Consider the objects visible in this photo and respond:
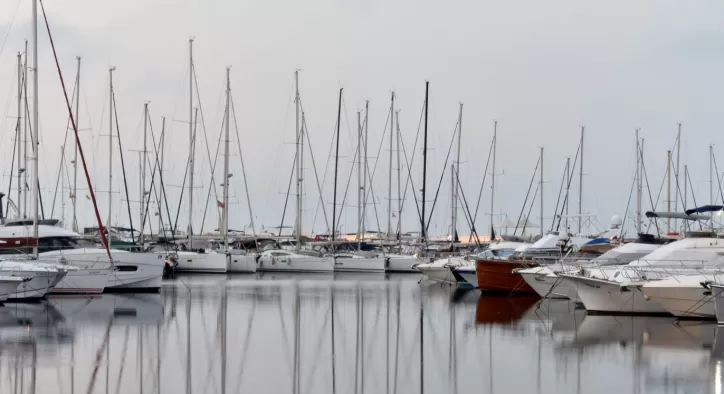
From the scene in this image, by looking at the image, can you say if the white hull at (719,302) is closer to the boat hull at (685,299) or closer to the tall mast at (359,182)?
the boat hull at (685,299)

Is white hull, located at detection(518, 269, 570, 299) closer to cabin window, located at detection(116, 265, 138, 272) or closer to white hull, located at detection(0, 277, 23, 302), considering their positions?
cabin window, located at detection(116, 265, 138, 272)

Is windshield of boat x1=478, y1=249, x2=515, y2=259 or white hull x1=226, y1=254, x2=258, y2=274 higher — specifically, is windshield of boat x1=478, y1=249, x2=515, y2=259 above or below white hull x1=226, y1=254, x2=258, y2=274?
above

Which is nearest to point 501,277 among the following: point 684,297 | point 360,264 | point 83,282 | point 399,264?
point 684,297

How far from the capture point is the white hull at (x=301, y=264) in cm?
6450

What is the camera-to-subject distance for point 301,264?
64.7m

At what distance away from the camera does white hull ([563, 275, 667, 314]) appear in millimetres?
30156

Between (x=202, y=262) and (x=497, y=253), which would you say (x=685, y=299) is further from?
(x=202, y=262)

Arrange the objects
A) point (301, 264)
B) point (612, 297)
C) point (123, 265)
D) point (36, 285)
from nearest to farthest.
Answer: point (612, 297) → point (36, 285) → point (123, 265) → point (301, 264)

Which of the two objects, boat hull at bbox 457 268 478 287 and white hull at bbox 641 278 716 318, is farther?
boat hull at bbox 457 268 478 287

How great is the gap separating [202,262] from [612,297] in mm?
34539

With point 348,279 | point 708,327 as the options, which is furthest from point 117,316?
point 348,279

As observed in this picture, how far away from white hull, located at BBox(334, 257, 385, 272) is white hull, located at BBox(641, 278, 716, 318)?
37941mm

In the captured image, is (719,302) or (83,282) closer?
(719,302)

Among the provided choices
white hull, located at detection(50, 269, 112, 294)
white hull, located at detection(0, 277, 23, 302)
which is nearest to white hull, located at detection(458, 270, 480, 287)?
white hull, located at detection(50, 269, 112, 294)
